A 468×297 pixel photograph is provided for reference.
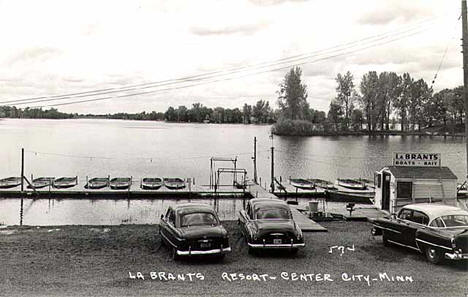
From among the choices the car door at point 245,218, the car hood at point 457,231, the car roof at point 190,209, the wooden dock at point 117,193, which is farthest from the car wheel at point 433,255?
the wooden dock at point 117,193

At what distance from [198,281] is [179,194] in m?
35.9

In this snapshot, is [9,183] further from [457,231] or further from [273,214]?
[457,231]

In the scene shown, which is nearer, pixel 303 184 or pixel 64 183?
pixel 64 183

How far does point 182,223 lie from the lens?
667 inches

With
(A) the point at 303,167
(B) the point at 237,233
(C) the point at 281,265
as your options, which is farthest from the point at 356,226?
(A) the point at 303,167

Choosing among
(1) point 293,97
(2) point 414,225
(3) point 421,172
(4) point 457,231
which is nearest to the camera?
(4) point 457,231

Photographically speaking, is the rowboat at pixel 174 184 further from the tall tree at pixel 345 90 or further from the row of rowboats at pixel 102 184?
the tall tree at pixel 345 90

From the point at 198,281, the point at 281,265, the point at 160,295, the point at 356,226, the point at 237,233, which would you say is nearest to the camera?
the point at 160,295

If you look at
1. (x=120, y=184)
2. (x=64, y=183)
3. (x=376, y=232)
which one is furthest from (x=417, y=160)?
(x=64, y=183)

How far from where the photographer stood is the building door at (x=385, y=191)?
1158 inches

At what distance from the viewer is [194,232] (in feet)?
53.3

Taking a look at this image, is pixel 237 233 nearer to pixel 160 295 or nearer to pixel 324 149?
pixel 160 295

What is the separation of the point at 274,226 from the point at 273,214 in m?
1.08

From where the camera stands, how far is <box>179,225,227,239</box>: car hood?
16.1 m
